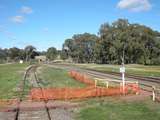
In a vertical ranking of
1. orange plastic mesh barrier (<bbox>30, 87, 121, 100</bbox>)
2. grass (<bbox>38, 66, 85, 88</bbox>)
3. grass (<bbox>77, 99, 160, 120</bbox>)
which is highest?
orange plastic mesh barrier (<bbox>30, 87, 121, 100</bbox>)

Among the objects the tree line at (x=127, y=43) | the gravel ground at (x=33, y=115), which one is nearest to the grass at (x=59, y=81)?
the gravel ground at (x=33, y=115)

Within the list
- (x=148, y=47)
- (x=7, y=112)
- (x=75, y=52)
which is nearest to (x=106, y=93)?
(x=7, y=112)

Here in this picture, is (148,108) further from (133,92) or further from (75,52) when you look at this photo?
(75,52)

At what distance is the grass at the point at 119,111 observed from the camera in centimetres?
1436

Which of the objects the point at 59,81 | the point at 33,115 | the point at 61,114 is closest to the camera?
the point at 33,115

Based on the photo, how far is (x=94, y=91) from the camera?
72.7 ft

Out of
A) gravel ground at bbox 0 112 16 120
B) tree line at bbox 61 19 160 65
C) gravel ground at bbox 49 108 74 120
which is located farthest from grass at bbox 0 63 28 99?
tree line at bbox 61 19 160 65

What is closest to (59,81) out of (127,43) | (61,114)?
(61,114)

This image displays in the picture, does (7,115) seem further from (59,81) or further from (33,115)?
(59,81)

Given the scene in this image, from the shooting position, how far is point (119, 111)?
52.2 feet

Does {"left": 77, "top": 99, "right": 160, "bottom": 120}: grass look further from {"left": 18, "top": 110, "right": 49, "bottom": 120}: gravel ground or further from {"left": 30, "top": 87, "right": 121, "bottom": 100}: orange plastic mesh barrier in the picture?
{"left": 30, "top": 87, "right": 121, "bottom": 100}: orange plastic mesh barrier

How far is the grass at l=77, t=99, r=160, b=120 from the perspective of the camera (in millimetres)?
14359

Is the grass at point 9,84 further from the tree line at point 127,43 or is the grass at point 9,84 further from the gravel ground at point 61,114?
the tree line at point 127,43

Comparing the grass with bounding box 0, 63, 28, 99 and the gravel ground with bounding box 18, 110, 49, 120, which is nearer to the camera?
the gravel ground with bounding box 18, 110, 49, 120
